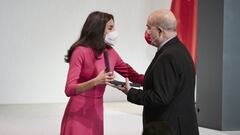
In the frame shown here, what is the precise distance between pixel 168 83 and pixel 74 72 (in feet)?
1.86

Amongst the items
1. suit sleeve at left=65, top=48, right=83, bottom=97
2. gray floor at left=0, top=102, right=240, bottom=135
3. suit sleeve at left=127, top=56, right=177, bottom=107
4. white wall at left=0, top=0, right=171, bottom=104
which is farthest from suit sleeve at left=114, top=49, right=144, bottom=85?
white wall at left=0, top=0, right=171, bottom=104

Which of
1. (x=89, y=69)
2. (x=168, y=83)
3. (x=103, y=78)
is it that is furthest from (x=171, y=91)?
(x=89, y=69)

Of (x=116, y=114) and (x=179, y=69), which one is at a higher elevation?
(x=179, y=69)

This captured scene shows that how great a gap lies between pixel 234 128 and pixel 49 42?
4.01 metres

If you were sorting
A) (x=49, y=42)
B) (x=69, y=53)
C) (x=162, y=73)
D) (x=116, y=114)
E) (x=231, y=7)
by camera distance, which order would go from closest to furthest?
(x=162, y=73)
(x=69, y=53)
(x=231, y=7)
(x=116, y=114)
(x=49, y=42)

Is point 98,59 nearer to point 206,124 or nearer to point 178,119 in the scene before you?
point 178,119

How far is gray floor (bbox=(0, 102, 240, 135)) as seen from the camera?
560 centimetres

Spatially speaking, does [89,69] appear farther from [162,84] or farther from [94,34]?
[162,84]

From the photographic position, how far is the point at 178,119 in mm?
2482

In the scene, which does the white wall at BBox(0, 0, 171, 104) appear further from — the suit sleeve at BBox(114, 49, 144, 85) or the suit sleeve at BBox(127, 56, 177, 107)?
the suit sleeve at BBox(127, 56, 177, 107)

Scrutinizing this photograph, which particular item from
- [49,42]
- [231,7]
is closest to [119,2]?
[49,42]

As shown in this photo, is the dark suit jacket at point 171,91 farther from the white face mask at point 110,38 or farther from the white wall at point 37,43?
the white wall at point 37,43

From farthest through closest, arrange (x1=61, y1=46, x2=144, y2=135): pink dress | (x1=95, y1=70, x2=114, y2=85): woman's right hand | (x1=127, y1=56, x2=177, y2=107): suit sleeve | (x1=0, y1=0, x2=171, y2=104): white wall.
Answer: (x1=0, y1=0, x2=171, y2=104): white wall, (x1=61, y1=46, x2=144, y2=135): pink dress, (x1=95, y1=70, x2=114, y2=85): woman's right hand, (x1=127, y1=56, x2=177, y2=107): suit sleeve

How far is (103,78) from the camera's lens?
2582 millimetres
